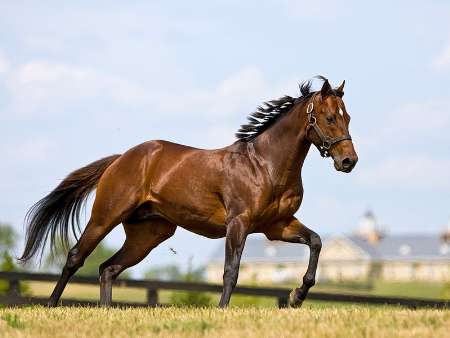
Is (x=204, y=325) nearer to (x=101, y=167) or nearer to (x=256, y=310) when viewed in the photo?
(x=256, y=310)

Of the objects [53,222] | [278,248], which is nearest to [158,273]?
[278,248]

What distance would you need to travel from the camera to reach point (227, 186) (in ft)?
34.3

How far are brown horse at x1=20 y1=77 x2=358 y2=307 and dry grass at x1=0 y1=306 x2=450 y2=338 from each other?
1.24m

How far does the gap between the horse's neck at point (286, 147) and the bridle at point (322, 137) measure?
13cm

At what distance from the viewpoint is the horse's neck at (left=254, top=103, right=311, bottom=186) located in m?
10.4

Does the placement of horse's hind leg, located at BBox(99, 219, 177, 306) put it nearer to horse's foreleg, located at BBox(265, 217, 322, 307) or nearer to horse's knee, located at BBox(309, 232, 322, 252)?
horse's foreleg, located at BBox(265, 217, 322, 307)

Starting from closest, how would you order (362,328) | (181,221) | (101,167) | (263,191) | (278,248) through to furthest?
(362,328) < (263,191) < (181,221) < (101,167) < (278,248)

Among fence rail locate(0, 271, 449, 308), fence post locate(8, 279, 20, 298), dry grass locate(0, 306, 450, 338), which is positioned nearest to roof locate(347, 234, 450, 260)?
fence rail locate(0, 271, 449, 308)

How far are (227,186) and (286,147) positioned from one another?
0.79 metres

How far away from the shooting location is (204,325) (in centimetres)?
809

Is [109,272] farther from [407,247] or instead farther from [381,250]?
[407,247]

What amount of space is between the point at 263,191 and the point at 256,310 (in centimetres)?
137

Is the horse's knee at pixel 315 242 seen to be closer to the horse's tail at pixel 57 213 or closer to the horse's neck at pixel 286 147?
the horse's neck at pixel 286 147

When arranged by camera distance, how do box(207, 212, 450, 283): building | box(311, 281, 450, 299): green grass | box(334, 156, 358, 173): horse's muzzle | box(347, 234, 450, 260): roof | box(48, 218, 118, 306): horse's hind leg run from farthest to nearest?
box(347, 234, 450, 260): roof < box(207, 212, 450, 283): building < box(311, 281, 450, 299): green grass < box(48, 218, 118, 306): horse's hind leg < box(334, 156, 358, 173): horse's muzzle
